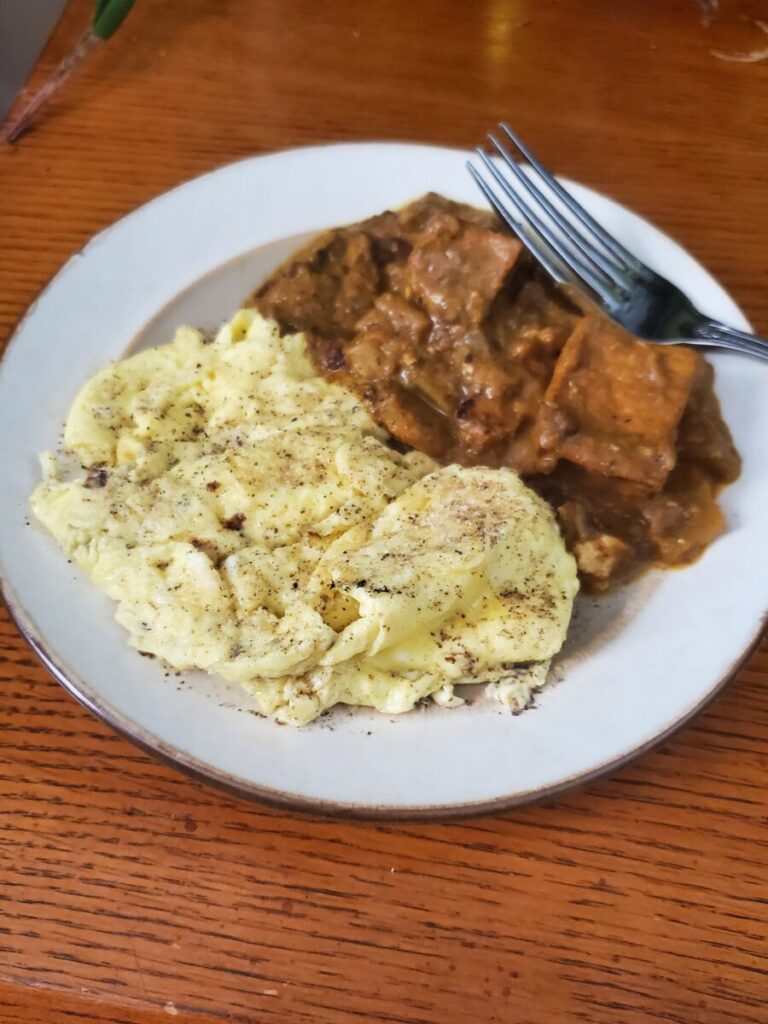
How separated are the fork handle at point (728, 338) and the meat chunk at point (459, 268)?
50cm

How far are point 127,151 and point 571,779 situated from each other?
8.06 ft

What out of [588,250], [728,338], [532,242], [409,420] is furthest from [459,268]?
[728,338]

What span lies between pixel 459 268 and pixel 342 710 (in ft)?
3.85

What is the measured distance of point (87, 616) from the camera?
1.75m

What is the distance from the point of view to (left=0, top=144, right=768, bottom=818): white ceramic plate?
157 cm

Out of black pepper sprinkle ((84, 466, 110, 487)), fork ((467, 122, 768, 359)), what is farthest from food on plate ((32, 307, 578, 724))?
fork ((467, 122, 768, 359))

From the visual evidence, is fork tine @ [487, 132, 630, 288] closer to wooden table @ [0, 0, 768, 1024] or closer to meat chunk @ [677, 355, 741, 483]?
meat chunk @ [677, 355, 741, 483]

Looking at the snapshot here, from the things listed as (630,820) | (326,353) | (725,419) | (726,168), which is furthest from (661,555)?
(726,168)

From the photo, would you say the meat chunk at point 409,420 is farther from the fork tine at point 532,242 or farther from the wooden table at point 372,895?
the wooden table at point 372,895

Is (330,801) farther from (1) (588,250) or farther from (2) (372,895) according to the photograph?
(1) (588,250)

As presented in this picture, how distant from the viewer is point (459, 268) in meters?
2.23

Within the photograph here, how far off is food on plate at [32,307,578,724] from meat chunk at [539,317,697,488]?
21 centimetres

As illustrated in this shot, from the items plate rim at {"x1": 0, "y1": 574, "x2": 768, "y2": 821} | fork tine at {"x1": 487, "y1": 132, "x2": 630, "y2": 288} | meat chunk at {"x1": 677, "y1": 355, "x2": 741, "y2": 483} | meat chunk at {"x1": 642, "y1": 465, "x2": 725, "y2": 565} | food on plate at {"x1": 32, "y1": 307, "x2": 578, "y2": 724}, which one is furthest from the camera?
fork tine at {"x1": 487, "y1": 132, "x2": 630, "y2": 288}

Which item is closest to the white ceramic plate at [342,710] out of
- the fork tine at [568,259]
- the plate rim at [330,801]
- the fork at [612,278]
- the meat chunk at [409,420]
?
the plate rim at [330,801]
